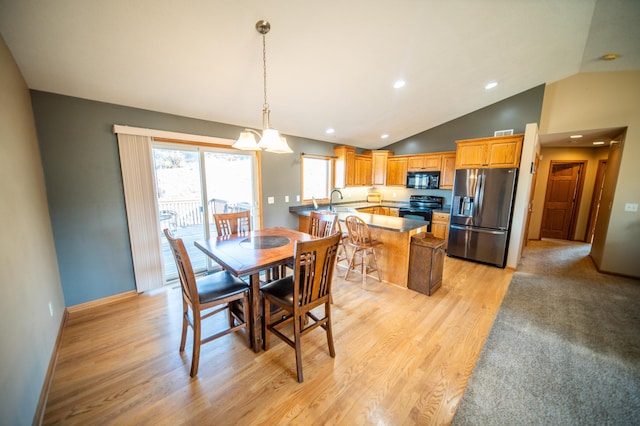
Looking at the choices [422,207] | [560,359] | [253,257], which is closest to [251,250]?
[253,257]

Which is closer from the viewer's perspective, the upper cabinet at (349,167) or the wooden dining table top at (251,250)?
the wooden dining table top at (251,250)

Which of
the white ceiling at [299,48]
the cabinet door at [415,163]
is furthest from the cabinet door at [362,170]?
the white ceiling at [299,48]

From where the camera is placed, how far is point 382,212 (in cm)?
598

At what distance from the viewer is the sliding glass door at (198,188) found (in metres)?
3.15

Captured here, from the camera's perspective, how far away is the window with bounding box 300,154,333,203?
4762 millimetres

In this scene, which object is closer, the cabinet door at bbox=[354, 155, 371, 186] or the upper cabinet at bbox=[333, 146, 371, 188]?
the upper cabinet at bbox=[333, 146, 371, 188]

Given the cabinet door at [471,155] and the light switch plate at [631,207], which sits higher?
the cabinet door at [471,155]

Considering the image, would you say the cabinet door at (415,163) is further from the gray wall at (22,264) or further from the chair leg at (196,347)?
the gray wall at (22,264)

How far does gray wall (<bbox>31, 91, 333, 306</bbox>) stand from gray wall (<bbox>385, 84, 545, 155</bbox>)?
509cm

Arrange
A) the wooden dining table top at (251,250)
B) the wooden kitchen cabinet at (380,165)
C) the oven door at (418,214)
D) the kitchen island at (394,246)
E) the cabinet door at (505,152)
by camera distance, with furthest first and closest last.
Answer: the wooden kitchen cabinet at (380,165) < the oven door at (418,214) < the cabinet door at (505,152) < the kitchen island at (394,246) < the wooden dining table top at (251,250)

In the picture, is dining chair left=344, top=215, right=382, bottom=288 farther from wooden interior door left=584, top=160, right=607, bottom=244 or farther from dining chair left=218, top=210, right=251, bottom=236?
wooden interior door left=584, top=160, right=607, bottom=244

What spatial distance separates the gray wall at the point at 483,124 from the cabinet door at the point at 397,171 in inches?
11.9

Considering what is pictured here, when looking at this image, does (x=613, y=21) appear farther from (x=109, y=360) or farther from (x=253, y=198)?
(x=109, y=360)

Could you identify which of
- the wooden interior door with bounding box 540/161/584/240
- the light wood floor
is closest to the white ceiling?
the light wood floor
